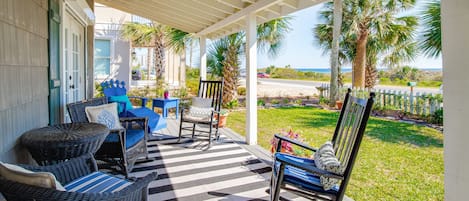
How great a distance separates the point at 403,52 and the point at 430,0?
525 centimetres

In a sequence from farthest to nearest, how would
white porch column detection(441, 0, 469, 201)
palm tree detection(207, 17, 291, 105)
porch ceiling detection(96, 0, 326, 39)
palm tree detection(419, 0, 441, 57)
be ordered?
palm tree detection(207, 17, 291, 105), palm tree detection(419, 0, 441, 57), porch ceiling detection(96, 0, 326, 39), white porch column detection(441, 0, 469, 201)

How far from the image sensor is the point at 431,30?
5.04 meters

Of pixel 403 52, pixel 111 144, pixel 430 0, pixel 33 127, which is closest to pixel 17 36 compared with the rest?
pixel 33 127

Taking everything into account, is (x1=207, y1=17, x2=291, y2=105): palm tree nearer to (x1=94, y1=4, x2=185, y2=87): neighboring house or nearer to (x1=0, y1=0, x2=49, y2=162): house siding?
(x1=94, y1=4, x2=185, y2=87): neighboring house

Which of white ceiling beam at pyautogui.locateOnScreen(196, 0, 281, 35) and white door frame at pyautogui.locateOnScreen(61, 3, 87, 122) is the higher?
white ceiling beam at pyautogui.locateOnScreen(196, 0, 281, 35)

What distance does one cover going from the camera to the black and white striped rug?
2.79 metres

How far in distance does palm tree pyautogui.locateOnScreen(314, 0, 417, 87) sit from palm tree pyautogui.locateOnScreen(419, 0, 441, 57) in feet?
13.6

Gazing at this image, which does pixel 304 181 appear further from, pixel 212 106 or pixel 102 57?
pixel 102 57

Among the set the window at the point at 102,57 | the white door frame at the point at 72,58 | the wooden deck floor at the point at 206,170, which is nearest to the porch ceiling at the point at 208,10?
the white door frame at the point at 72,58

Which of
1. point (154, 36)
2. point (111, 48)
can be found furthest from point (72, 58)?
point (154, 36)

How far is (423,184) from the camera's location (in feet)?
10.6

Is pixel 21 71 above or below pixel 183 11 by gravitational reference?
below

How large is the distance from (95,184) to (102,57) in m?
7.60

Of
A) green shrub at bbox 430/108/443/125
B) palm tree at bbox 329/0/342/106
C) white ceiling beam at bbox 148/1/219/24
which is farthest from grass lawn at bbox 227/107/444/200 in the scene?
white ceiling beam at bbox 148/1/219/24
